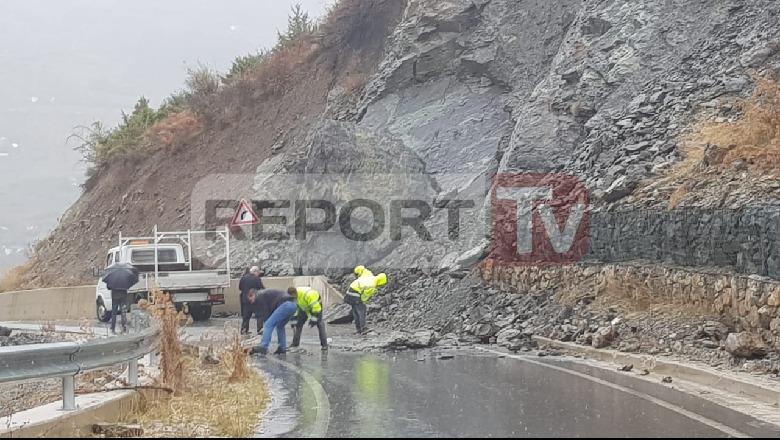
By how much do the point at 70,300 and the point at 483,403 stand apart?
2187 cm

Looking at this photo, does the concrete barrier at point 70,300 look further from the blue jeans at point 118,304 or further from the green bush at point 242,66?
the green bush at point 242,66

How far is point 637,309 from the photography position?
45.6ft

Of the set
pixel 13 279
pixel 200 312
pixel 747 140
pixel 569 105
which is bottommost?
pixel 200 312

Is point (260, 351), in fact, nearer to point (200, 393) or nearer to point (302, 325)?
point (302, 325)

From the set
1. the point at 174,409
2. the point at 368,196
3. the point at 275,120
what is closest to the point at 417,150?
the point at 368,196

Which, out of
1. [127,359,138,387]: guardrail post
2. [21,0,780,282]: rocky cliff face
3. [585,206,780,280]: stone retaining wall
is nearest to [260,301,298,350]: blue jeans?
[127,359,138,387]: guardrail post

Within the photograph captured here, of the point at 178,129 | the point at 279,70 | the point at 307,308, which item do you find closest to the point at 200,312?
the point at 307,308

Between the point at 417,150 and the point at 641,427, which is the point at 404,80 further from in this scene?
the point at 641,427

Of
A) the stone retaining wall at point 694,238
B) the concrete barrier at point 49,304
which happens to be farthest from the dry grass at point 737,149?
the concrete barrier at point 49,304

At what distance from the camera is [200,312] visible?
2225cm

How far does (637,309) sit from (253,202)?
60.0 ft

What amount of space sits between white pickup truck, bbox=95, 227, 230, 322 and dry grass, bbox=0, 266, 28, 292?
545 inches

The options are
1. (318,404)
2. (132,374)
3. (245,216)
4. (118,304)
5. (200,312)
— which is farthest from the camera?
(245,216)

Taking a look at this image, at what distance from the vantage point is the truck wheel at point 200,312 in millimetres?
22144
